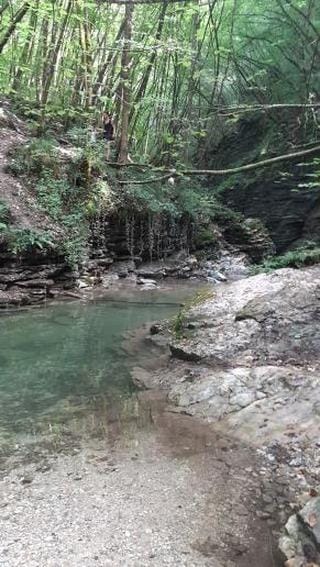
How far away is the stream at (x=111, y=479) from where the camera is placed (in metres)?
2.98

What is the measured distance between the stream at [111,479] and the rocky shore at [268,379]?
0.19m

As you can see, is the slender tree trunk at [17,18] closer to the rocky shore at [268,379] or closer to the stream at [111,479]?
the rocky shore at [268,379]

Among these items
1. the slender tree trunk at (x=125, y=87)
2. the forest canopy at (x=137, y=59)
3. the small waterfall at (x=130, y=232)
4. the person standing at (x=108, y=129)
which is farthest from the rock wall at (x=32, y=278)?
the person standing at (x=108, y=129)

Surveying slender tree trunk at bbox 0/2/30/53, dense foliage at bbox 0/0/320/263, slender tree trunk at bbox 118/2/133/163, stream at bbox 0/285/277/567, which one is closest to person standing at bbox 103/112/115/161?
dense foliage at bbox 0/0/320/263

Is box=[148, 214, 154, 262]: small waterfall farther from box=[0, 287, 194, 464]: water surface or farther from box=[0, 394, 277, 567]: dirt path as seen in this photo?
box=[0, 394, 277, 567]: dirt path

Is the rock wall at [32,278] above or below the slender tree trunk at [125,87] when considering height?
below

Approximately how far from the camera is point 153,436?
4.56 metres

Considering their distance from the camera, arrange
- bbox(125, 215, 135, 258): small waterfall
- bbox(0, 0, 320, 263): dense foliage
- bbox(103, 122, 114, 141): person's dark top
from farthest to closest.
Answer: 1. bbox(103, 122, 114, 141): person's dark top
2. bbox(125, 215, 135, 258): small waterfall
3. bbox(0, 0, 320, 263): dense foliage

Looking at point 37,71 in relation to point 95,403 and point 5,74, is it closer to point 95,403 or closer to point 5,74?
point 5,74

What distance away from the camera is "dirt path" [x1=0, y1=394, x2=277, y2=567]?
2.93m

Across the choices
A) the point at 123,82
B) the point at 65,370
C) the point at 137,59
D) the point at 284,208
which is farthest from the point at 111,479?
the point at 284,208

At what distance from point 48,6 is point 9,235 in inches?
230

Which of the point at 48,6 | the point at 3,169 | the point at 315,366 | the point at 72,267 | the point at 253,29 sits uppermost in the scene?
the point at 253,29

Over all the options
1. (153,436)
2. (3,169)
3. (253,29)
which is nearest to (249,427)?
(153,436)
